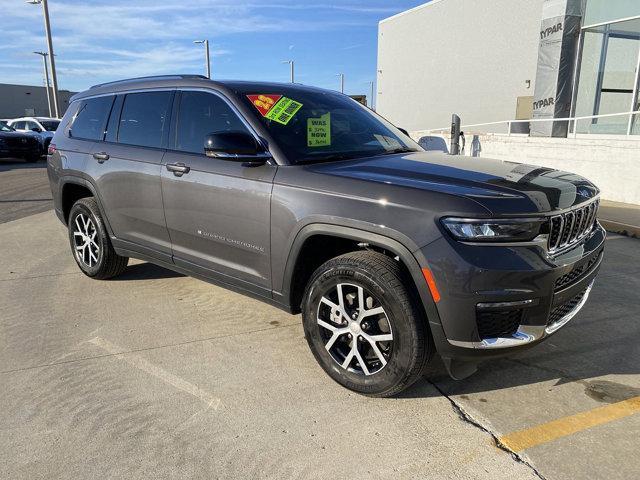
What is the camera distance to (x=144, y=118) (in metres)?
4.25

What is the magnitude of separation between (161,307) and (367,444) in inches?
96.7

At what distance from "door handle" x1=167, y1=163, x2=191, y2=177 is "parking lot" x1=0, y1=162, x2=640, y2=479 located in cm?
119

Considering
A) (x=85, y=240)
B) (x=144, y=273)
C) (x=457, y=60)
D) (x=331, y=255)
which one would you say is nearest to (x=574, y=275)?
(x=331, y=255)

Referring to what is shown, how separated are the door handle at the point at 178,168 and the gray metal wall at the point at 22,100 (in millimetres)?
57798

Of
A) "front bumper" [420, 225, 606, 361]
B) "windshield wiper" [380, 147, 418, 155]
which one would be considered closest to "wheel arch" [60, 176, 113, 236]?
"windshield wiper" [380, 147, 418, 155]

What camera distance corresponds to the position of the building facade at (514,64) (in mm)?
12789

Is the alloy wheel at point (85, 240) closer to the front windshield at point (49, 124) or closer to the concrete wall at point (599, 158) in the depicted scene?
the concrete wall at point (599, 158)

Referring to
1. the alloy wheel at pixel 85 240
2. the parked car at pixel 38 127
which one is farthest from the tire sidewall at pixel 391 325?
the parked car at pixel 38 127

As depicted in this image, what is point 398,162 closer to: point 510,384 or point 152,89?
point 510,384

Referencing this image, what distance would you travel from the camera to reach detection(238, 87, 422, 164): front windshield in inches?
132

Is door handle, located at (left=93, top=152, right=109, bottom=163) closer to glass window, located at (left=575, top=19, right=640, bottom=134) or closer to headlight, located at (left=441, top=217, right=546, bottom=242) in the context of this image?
headlight, located at (left=441, top=217, right=546, bottom=242)

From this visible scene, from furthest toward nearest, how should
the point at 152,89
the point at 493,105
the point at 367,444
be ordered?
the point at 493,105 < the point at 152,89 < the point at 367,444

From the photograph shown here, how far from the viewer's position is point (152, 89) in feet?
13.8

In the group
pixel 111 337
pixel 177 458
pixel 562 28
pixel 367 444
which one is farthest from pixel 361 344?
pixel 562 28
